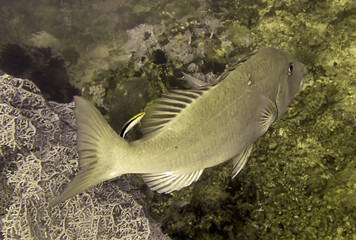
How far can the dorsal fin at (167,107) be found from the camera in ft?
5.66

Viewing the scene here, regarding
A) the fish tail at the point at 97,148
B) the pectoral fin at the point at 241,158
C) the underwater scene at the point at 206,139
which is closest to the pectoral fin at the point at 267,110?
the underwater scene at the point at 206,139

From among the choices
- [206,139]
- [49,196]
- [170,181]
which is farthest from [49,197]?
[206,139]

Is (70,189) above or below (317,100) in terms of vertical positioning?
above

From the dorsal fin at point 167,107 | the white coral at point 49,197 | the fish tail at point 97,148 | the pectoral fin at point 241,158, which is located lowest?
the white coral at point 49,197

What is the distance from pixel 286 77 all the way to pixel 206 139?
3.57 ft

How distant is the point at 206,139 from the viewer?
1.82 meters

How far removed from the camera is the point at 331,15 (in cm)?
338

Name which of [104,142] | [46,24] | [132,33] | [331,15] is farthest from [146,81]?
[46,24]

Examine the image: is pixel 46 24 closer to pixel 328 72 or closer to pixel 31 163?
pixel 31 163

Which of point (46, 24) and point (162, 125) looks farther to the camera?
point (46, 24)

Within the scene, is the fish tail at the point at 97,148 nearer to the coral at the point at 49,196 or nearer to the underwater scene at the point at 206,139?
the underwater scene at the point at 206,139

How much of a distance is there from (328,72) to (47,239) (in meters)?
4.14

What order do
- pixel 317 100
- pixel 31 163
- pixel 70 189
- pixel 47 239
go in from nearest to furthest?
pixel 70 189 < pixel 317 100 < pixel 47 239 < pixel 31 163

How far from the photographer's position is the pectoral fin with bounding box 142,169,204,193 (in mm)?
1959
